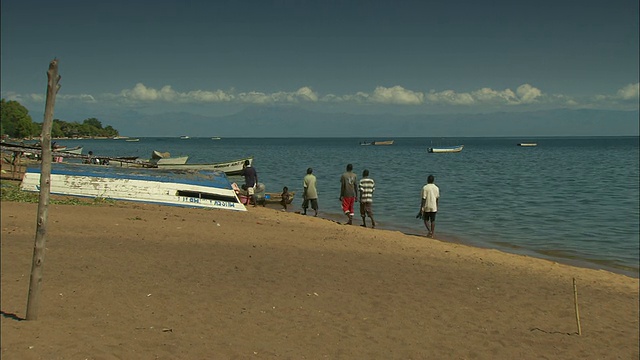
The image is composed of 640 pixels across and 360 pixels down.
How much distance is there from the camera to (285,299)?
860 cm

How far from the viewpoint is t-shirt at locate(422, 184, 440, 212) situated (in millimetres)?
15363

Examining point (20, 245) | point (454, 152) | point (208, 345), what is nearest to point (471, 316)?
point (208, 345)

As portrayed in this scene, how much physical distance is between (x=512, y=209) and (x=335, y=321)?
19.7 metres

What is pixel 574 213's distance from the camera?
→ 24.6 metres

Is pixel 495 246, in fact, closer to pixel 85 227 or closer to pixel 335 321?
pixel 335 321

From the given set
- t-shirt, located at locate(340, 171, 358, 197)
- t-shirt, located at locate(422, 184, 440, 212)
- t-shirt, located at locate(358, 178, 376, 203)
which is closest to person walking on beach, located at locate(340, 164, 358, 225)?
t-shirt, located at locate(340, 171, 358, 197)

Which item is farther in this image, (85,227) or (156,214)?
(156,214)

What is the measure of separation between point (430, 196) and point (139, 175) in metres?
10.7

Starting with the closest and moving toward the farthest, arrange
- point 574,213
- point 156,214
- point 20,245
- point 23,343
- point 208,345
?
1. point 23,343
2. point 208,345
3. point 20,245
4. point 156,214
5. point 574,213

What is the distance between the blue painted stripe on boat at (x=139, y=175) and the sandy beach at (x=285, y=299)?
5.77 metres

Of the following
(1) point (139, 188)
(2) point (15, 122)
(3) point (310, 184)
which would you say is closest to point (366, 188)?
(3) point (310, 184)

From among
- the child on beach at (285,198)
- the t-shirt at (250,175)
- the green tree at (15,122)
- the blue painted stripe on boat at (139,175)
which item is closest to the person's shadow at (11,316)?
the blue painted stripe on boat at (139,175)

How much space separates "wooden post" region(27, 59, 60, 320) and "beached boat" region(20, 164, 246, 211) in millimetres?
12735

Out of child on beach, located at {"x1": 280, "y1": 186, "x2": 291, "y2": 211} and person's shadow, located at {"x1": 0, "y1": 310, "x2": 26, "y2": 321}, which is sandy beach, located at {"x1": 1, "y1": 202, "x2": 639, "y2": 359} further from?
child on beach, located at {"x1": 280, "y1": 186, "x2": 291, "y2": 211}
